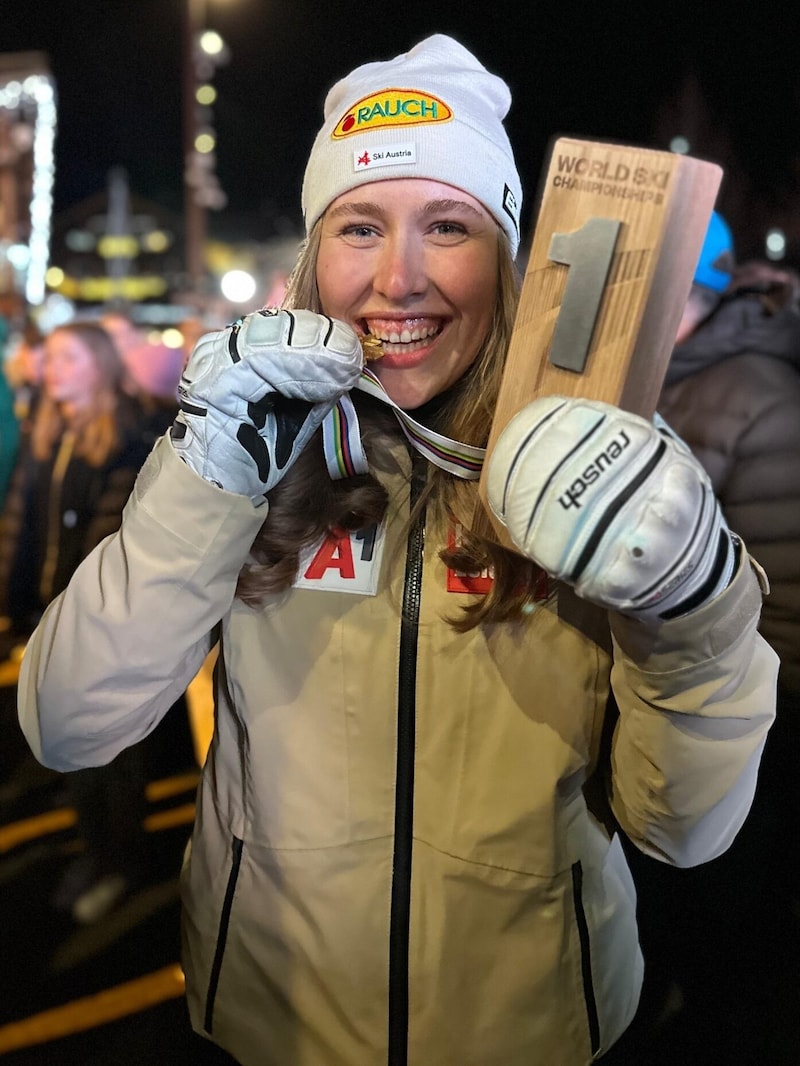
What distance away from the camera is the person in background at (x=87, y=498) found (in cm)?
313

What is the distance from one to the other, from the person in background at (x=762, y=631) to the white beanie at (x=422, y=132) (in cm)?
115

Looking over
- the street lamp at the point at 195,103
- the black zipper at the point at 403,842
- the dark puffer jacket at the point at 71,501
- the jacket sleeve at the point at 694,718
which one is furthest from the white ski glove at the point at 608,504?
the street lamp at the point at 195,103

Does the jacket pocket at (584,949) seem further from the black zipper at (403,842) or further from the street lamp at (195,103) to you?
the street lamp at (195,103)

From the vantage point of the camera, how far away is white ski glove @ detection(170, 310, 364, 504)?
3.41ft

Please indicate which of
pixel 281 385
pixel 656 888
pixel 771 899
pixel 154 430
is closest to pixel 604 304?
pixel 281 385

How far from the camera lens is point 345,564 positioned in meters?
1.30

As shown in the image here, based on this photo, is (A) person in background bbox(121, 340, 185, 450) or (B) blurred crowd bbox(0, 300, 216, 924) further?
(A) person in background bbox(121, 340, 185, 450)

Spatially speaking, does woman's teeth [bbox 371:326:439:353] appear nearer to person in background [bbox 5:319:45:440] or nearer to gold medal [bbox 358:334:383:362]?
gold medal [bbox 358:334:383:362]

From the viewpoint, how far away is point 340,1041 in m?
1.25

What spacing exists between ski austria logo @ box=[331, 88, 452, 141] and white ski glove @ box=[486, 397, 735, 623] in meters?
0.80

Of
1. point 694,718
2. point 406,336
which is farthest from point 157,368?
point 694,718

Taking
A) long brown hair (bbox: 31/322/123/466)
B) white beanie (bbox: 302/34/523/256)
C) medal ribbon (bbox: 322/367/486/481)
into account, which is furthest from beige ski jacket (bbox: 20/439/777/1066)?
long brown hair (bbox: 31/322/123/466)

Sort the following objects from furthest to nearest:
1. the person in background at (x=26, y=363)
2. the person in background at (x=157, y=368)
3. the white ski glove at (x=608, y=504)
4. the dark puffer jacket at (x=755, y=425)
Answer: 1. the person in background at (x=26, y=363)
2. the person in background at (x=157, y=368)
3. the dark puffer jacket at (x=755, y=425)
4. the white ski glove at (x=608, y=504)

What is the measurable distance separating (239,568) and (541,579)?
1.55ft
